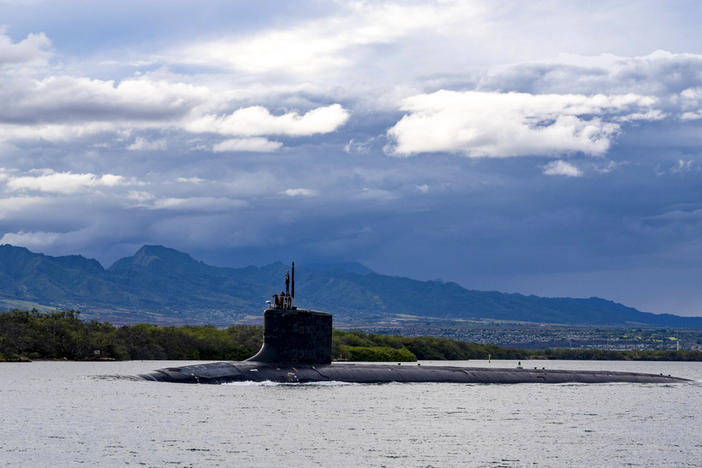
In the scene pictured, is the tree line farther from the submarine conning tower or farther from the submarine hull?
the submarine conning tower

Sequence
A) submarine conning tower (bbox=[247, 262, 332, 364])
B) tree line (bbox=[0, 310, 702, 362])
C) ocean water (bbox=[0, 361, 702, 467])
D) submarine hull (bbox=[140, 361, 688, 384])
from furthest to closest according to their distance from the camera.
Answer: tree line (bbox=[0, 310, 702, 362]) → submarine hull (bbox=[140, 361, 688, 384]) → submarine conning tower (bbox=[247, 262, 332, 364]) → ocean water (bbox=[0, 361, 702, 467])

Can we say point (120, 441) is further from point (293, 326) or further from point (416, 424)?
point (293, 326)

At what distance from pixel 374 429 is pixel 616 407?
21664mm

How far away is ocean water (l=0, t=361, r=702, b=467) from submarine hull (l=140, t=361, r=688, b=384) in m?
0.86

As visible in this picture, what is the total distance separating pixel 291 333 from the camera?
60188 mm

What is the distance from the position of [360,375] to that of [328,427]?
19.4 meters

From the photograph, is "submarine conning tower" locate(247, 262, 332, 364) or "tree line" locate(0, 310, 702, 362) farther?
"tree line" locate(0, 310, 702, 362)

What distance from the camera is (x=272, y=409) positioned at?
52.5m

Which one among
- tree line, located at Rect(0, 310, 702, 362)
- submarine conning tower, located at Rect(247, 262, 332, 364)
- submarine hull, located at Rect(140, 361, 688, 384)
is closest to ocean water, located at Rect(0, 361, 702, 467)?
submarine hull, located at Rect(140, 361, 688, 384)

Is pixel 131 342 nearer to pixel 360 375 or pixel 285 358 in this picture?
pixel 360 375

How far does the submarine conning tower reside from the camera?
59719mm

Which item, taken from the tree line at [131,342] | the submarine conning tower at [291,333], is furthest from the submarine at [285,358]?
the tree line at [131,342]

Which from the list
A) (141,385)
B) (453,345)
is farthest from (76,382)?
(453,345)

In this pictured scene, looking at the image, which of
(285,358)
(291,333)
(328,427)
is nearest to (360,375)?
(285,358)
